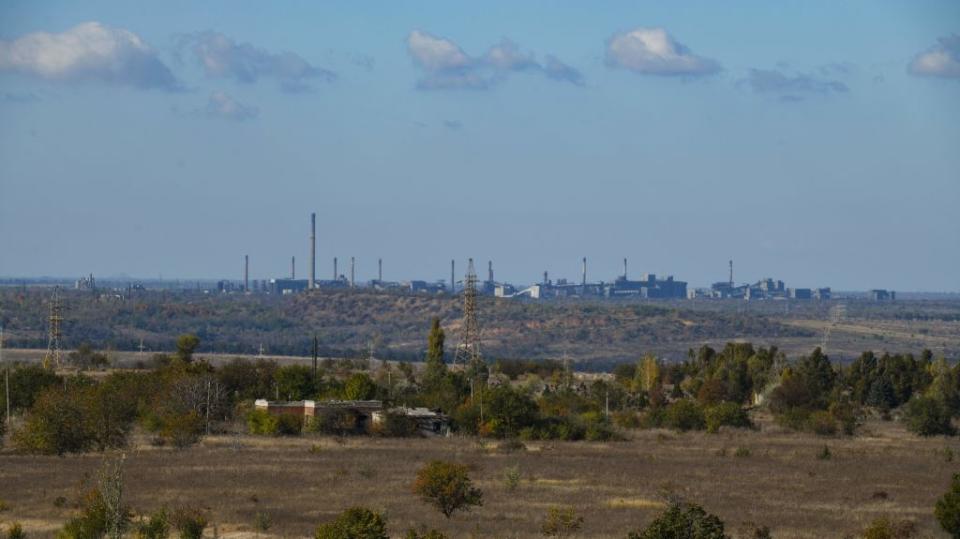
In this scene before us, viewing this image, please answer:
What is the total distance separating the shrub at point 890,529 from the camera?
125 ft

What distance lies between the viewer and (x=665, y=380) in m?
110

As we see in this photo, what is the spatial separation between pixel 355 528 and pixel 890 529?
50.1ft

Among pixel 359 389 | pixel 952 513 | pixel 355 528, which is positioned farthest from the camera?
pixel 359 389

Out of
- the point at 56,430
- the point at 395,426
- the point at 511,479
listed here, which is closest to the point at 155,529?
the point at 511,479

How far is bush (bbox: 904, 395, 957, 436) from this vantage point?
259ft

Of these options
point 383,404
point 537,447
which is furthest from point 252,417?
point 537,447

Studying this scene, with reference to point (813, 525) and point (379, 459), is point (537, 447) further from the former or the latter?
point (813, 525)

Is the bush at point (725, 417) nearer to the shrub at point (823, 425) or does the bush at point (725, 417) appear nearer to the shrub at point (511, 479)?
the shrub at point (823, 425)

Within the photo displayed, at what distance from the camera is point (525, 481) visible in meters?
54.3

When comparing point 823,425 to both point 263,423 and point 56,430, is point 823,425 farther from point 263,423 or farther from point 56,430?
point 56,430

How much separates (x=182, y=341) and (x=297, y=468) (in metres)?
49.7

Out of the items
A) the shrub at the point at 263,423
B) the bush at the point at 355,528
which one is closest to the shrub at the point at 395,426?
the shrub at the point at 263,423

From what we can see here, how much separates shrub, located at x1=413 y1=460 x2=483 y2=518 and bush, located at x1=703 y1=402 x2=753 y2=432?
3681 cm

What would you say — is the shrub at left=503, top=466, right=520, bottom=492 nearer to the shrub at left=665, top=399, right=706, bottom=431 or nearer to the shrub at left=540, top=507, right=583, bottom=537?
the shrub at left=540, top=507, right=583, bottom=537
